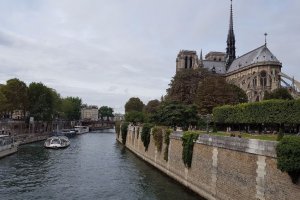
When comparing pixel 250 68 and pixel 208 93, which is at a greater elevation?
pixel 250 68

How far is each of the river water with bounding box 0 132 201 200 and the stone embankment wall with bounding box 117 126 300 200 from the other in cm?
157

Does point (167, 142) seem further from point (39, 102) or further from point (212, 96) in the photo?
point (39, 102)

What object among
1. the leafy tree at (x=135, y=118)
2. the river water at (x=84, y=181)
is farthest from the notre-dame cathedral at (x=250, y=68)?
the river water at (x=84, y=181)

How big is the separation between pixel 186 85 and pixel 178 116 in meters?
27.3

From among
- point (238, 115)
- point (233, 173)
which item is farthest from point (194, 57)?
point (233, 173)

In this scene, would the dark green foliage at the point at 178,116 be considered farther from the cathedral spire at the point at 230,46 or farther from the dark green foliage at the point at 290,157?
the cathedral spire at the point at 230,46

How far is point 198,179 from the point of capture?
31.5 m

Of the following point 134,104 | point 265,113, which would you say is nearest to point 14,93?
point 265,113

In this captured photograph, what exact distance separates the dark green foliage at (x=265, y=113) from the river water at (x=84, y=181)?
41.7ft

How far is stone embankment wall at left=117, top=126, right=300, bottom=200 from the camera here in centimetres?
2061

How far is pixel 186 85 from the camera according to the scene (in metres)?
85.9

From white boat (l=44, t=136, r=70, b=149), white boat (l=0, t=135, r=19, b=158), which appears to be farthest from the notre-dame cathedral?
white boat (l=0, t=135, r=19, b=158)

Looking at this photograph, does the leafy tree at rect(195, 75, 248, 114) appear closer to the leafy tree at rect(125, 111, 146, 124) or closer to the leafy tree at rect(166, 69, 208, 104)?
the leafy tree at rect(166, 69, 208, 104)

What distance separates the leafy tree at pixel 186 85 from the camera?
276 feet
